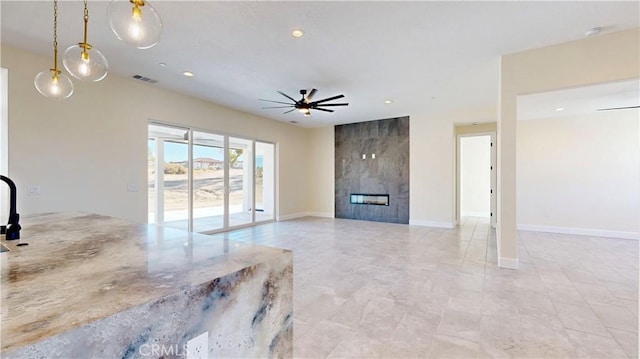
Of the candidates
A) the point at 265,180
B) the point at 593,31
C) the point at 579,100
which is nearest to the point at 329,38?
the point at 593,31

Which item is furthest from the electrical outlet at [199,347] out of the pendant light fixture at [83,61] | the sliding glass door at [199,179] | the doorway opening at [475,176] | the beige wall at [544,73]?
the doorway opening at [475,176]

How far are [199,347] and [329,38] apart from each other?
333cm

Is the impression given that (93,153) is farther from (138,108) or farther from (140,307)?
(140,307)

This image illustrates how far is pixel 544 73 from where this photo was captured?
11.7 ft

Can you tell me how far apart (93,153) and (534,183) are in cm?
873

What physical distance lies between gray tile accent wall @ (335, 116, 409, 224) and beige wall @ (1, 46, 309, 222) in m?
4.26

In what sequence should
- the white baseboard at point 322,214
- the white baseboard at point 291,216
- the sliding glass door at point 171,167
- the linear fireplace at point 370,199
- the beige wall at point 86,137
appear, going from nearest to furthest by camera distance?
the beige wall at point 86,137 < the sliding glass door at point 171,167 < the linear fireplace at point 370,199 < the white baseboard at point 291,216 < the white baseboard at point 322,214

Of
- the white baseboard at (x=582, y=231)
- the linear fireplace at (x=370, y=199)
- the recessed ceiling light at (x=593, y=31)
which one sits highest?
the recessed ceiling light at (x=593, y=31)

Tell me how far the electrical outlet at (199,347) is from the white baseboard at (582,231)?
25.2 feet

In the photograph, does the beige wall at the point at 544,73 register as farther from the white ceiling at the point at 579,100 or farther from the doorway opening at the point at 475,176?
the doorway opening at the point at 475,176

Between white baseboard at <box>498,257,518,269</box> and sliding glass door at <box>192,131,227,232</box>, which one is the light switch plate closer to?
sliding glass door at <box>192,131,227,232</box>

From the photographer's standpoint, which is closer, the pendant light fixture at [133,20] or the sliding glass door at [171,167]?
the pendant light fixture at [133,20]

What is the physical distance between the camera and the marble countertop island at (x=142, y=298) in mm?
635

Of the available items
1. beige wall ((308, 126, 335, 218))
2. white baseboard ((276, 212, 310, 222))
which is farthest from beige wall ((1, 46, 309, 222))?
beige wall ((308, 126, 335, 218))
